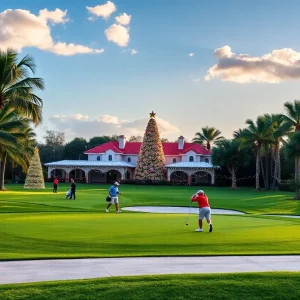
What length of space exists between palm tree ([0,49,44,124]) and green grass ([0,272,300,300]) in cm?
3115

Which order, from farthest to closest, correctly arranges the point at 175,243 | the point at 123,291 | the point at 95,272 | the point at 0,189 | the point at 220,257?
the point at 0,189
the point at 175,243
the point at 220,257
the point at 95,272
the point at 123,291

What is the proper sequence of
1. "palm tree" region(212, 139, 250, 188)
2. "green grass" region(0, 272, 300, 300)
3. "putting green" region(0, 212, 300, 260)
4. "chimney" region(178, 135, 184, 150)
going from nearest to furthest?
1. "green grass" region(0, 272, 300, 300)
2. "putting green" region(0, 212, 300, 260)
3. "palm tree" region(212, 139, 250, 188)
4. "chimney" region(178, 135, 184, 150)

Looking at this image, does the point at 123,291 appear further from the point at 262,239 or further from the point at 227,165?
the point at 227,165

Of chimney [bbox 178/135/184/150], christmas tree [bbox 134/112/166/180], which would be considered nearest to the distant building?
chimney [bbox 178/135/184/150]

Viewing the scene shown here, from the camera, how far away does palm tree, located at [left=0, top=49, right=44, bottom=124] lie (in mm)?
37000

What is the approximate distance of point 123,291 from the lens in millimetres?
7859

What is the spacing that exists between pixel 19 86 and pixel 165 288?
3258 centimetres

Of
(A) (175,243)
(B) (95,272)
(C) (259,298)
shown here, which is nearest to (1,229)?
(A) (175,243)

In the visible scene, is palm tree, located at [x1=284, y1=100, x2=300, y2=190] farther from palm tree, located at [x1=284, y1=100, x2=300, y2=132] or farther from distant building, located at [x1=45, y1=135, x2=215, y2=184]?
distant building, located at [x1=45, y1=135, x2=215, y2=184]

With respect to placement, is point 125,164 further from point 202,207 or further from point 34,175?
point 202,207

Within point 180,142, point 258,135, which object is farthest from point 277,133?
point 180,142

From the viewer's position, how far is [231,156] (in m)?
76.8

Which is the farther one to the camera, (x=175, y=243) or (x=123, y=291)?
(x=175, y=243)

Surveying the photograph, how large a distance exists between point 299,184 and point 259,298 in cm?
3948
